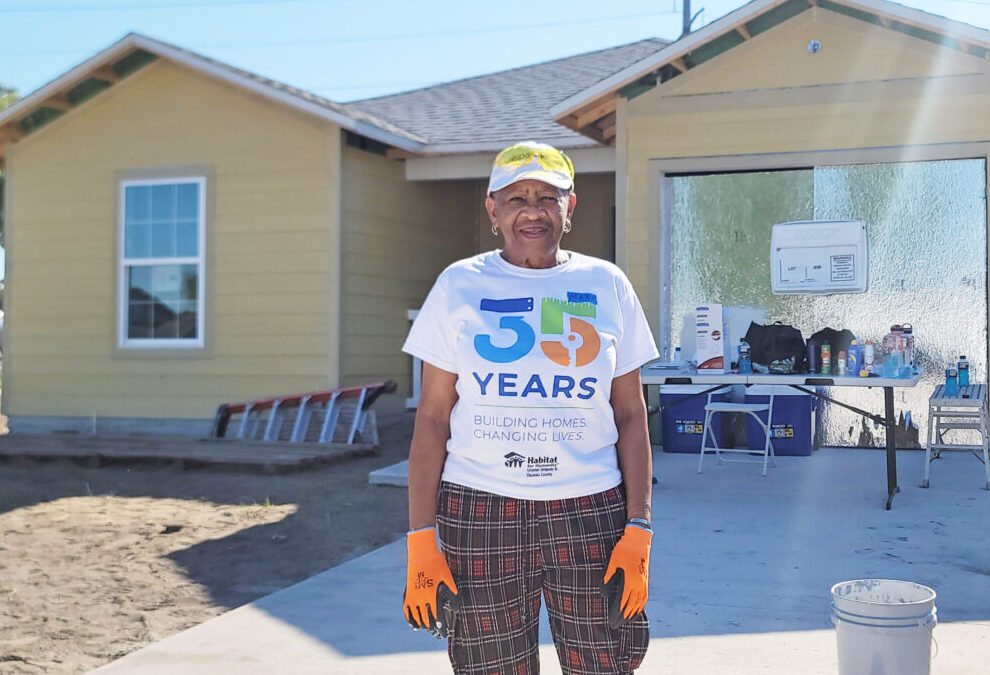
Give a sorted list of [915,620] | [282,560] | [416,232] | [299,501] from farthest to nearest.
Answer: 1. [416,232]
2. [299,501]
3. [282,560]
4. [915,620]

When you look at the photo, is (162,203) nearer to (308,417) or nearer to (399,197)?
(399,197)

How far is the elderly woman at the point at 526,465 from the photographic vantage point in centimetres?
234

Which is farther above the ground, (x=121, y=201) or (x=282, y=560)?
(x=121, y=201)

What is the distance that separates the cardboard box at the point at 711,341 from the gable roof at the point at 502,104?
3465 millimetres

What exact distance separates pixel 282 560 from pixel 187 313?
7018 mm

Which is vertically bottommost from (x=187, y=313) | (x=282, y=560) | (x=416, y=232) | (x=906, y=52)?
(x=282, y=560)

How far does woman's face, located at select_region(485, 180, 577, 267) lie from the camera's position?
2.44 metres

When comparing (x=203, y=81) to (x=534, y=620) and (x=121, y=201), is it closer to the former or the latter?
(x=121, y=201)

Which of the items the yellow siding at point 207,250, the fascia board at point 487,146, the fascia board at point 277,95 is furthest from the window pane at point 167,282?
the fascia board at point 487,146

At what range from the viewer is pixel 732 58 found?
10078 mm

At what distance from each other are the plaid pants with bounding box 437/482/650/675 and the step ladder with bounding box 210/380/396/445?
8.55 m

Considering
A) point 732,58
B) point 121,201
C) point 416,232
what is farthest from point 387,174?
point 732,58

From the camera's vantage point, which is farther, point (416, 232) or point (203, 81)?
point (416, 232)

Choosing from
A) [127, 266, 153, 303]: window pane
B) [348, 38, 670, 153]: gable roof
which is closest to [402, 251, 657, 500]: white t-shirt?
[348, 38, 670, 153]: gable roof
